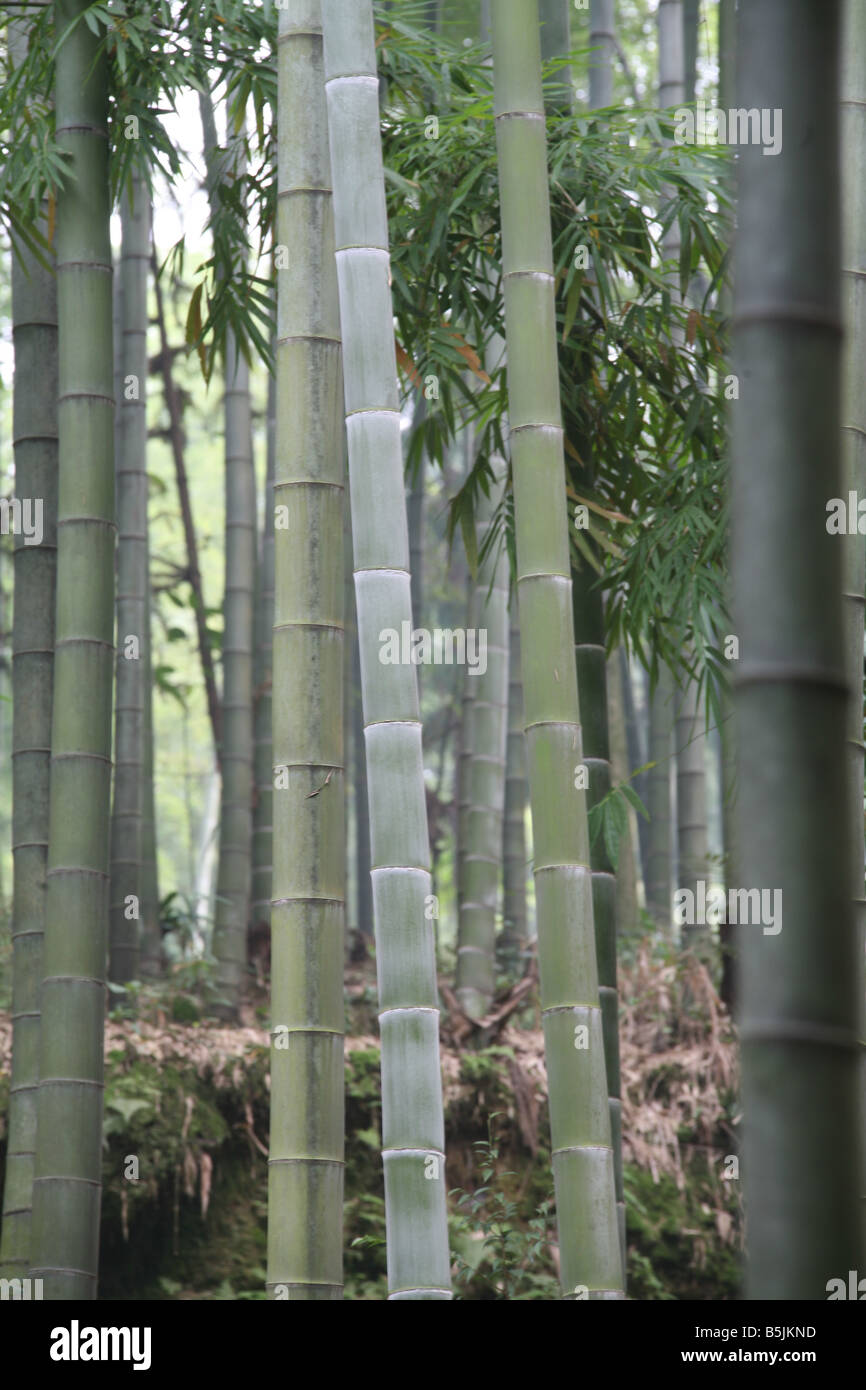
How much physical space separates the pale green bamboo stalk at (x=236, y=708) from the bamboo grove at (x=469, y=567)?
39cm

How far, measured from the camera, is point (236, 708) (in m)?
5.83

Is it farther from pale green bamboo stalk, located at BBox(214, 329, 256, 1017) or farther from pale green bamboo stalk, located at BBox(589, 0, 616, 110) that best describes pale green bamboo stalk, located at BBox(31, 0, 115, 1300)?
pale green bamboo stalk, located at BBox(589, 0, 616, 110)

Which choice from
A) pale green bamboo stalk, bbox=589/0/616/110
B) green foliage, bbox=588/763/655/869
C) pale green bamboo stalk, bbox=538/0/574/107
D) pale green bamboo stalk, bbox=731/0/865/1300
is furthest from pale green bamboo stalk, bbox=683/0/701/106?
pale green bamboo stalk, bbox=731/0/865/1300

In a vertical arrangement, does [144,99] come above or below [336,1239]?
above

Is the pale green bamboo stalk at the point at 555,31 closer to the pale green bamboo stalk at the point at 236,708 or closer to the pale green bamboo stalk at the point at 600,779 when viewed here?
the pale green bamboo stalk at the point at 600,779

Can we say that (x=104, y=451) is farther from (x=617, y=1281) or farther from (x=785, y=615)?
(x=785, y=615)

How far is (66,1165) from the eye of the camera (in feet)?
9.87

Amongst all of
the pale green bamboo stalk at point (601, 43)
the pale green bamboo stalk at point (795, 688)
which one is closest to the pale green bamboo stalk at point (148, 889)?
the pale green bamboo stalk at point (601, 43)

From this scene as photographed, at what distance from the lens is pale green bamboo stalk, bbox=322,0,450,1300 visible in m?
2.42
